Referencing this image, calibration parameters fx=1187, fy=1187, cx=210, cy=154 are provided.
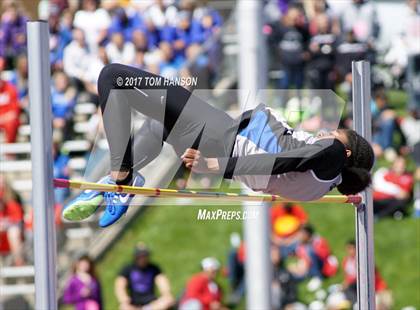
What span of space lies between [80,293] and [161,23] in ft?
12.4

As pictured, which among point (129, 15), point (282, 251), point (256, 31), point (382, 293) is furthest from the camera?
point (129, 15)

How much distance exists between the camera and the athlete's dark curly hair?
5441 mm

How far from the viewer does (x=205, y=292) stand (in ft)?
34.2

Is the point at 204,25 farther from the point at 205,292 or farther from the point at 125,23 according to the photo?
the point at 205,292

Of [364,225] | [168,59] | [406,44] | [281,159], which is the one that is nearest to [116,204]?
[281,159]

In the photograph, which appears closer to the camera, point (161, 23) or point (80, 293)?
point (80, 293)

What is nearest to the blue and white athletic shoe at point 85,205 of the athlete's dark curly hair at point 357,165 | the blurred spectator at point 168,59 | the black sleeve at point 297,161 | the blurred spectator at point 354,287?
the black sleeve at point 297,161

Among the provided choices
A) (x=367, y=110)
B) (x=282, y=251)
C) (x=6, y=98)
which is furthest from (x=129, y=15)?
(x=367, y=110)

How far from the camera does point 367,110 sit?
6039 millimetres

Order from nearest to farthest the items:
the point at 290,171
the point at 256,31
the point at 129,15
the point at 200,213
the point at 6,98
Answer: the point at 290,171, the point at 200,213, the point at 256,31, the point at 6,98, the point at 129,15

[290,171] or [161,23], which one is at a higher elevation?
[161,23]

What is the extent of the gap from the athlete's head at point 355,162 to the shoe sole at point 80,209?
115 cm

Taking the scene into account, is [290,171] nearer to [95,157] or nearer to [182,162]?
[182,162]

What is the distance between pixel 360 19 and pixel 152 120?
25.7 feet
